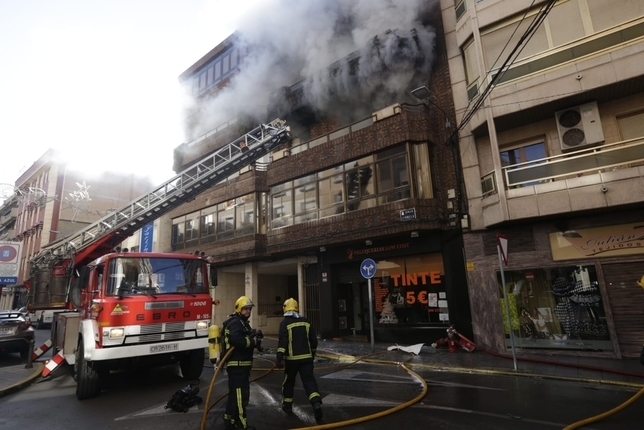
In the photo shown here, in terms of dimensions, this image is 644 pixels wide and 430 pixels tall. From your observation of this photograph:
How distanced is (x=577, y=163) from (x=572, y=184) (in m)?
0.90

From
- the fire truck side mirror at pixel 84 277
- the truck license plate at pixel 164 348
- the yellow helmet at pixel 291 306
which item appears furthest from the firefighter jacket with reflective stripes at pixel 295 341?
the fire truck side mirror at pixel 84 277

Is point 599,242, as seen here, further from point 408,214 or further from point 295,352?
point 295,352

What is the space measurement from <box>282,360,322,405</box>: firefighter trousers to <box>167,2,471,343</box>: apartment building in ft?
18.4

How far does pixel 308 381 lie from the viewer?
475cm

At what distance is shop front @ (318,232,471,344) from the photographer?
37.0ft

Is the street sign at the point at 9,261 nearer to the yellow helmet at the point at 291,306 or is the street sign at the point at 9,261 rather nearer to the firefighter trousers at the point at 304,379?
the yellow helmet at the point at 291,306

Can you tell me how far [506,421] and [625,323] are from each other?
20.1 ft

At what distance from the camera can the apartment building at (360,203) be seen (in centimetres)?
1166

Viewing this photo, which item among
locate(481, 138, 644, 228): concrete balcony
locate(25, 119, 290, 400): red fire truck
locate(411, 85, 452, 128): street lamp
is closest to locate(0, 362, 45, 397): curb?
locate(25, 119, 290, 400): red fire truck

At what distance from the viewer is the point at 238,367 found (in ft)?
14.6

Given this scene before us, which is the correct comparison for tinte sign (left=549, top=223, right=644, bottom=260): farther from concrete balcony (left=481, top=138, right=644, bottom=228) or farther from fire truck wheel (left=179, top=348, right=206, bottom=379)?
fire truck wheel (left=179, top=348, right=206, bottom=379)

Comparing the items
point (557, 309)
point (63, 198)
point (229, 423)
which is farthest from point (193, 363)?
point (63, 198)

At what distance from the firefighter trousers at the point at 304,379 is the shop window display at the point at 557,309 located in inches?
266

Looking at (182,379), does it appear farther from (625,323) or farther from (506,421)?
(625,323)
